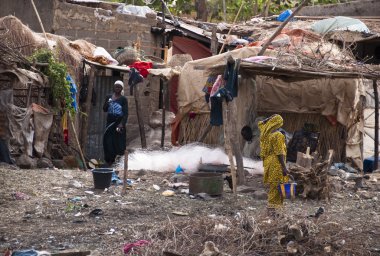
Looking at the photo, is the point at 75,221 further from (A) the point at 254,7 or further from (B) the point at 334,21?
(A) the point at 254,7

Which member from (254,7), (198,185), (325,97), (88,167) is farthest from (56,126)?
(254,7)

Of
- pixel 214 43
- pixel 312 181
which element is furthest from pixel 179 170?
pixel 214 43

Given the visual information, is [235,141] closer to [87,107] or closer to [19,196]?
[19,196]

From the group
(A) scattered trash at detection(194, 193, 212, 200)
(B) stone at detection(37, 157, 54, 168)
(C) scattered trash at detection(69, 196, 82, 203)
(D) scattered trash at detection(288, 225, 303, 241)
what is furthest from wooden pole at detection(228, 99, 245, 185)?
(D) scattered trash at detection(288, 225, 303, 241)

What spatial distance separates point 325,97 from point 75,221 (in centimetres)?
803

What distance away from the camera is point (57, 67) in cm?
1399

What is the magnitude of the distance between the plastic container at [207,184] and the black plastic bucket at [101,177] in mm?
1272

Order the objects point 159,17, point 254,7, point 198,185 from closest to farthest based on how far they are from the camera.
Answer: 1. point 198,185
2. point 159,17
3. point 254,7

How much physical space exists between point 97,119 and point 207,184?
6154 mm

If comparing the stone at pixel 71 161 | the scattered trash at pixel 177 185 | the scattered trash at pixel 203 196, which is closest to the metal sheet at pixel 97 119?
the stone at pixel 71 161

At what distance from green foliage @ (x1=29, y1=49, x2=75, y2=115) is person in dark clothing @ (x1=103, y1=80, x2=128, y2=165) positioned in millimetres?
900

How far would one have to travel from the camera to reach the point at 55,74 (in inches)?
549

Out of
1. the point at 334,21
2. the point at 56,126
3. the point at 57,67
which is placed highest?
the point at 334,21

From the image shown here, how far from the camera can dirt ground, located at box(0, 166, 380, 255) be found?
7441mm
